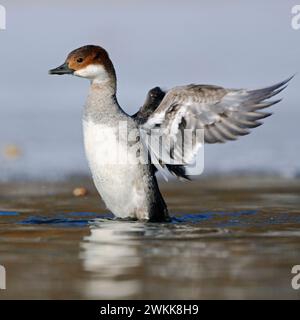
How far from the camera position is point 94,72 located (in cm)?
764

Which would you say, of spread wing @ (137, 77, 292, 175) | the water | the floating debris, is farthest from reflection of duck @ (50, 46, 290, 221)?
the floating debris

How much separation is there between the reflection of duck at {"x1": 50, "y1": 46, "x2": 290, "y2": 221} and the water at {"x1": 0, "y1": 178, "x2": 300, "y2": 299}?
0.80ft

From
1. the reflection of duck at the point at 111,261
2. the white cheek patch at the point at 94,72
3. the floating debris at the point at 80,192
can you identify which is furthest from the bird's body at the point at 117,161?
the floating debris at the point at 80,192

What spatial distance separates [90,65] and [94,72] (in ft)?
0.20

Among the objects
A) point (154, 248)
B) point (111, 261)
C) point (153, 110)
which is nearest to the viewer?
point (111, 261)

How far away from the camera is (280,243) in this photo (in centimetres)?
627

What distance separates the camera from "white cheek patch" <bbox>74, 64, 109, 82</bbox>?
7637mm

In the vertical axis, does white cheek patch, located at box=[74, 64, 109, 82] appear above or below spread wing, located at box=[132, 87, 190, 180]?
above

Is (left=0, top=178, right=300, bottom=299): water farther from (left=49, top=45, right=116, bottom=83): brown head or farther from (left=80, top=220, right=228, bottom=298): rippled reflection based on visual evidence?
(left=49, top=45, right=116, bottom=83): brown head

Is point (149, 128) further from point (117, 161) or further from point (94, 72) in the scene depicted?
point (94, 72)

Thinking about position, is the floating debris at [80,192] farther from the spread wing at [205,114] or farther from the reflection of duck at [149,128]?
the spread wing at [205,114]

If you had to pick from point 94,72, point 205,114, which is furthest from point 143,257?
point 94,72

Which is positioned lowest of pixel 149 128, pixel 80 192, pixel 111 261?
pixel 111 261
